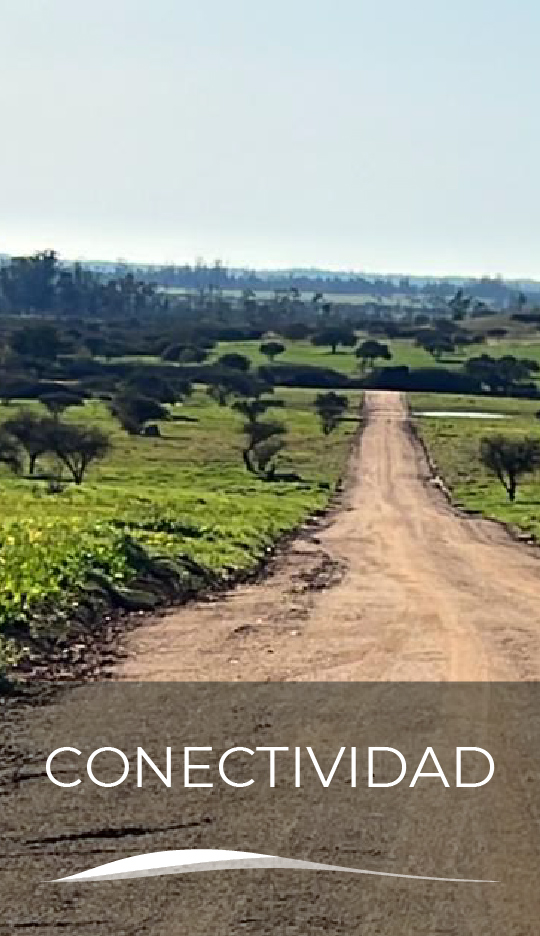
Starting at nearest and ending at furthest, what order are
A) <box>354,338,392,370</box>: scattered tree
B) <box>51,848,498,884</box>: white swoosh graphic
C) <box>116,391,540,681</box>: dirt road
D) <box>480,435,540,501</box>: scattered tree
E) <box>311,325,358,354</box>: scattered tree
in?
<box>51,848,498,884</box>: white swoosh graphic → <box>116,391,540,681</box>: dirt road → <box>480,435,540,501</box>: scattered tree → <box>354,338,392,370</box>: scattered tree → <box>311,325,358,354</box>: scattered tree

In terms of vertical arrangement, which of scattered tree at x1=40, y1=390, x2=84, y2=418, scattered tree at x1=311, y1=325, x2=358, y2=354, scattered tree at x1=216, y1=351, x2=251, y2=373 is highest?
scattered tree at x1=40, y1=390, x2=84, y2=418

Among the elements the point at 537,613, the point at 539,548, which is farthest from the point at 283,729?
the point at 539,548

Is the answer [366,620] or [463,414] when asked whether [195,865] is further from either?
[463,414]

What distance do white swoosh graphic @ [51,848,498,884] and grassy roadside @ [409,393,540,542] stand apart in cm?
3153

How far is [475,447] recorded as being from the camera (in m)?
80.4

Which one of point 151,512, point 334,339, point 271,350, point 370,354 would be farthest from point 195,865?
point 334,339

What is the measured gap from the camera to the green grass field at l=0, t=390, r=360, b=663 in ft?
60.8

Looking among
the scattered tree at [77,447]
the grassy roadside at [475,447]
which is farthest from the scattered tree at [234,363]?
the scattered tree at [77,447]

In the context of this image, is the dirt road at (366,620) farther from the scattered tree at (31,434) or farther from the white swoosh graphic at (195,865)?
the scattered tree at (31,434)

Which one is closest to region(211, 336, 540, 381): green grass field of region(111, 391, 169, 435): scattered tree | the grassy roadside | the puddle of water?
the grassy roadside

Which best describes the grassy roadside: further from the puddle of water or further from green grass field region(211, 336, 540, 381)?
green grass field region(211, 336, 540, 381)

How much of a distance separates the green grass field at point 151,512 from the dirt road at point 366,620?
39.8 inches

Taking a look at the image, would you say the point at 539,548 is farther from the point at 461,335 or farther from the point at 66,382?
the point at 461,335
